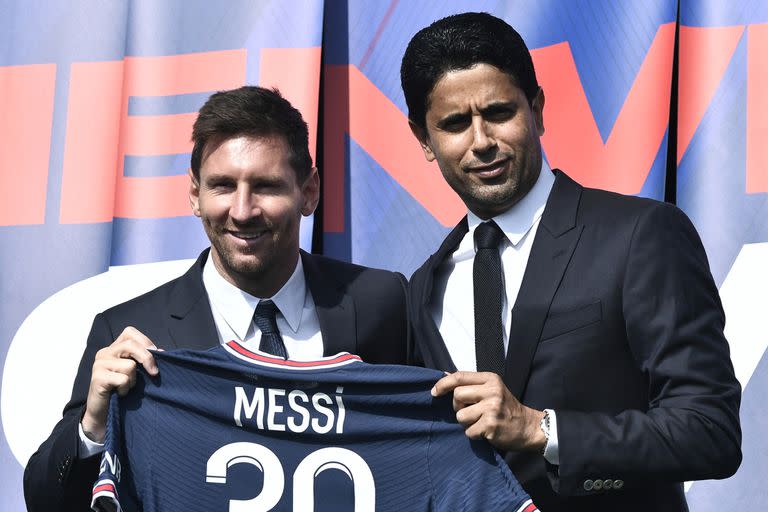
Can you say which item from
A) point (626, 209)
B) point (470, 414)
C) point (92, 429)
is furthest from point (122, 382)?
point (626, 209)

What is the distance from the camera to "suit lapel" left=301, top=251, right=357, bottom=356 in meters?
1.96

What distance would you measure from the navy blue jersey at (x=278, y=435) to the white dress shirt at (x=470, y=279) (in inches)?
7.6

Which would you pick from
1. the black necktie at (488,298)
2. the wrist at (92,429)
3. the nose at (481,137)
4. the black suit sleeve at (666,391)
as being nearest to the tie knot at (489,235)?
the black necktie at (488,298)

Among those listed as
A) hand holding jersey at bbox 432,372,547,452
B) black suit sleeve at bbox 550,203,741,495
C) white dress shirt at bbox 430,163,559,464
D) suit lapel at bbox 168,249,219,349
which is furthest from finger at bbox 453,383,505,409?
suit lapel at bbox 168,249,219,349

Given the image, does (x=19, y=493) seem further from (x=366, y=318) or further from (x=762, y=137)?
(x=762, y=137)

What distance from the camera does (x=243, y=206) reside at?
191 centimetres

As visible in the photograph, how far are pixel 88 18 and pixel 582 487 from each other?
2.10 m

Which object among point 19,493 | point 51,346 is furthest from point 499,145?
point 19,493

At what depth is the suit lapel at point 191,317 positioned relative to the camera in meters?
1.90

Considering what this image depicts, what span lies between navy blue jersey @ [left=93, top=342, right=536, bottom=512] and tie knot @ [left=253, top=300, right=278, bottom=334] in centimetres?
24

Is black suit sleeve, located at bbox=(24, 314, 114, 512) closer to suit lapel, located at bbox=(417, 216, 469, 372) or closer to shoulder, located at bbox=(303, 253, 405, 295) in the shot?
shoulder, located at bbox=(303, 253, 405, 295)

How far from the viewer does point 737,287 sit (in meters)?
2.57

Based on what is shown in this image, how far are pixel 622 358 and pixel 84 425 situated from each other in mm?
933

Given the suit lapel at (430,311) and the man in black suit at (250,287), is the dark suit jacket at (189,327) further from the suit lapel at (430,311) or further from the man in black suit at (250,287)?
the suit lapel at (430,311)
